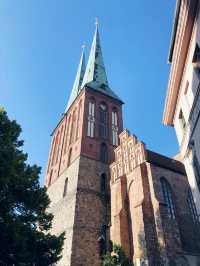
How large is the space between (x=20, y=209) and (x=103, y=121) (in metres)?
18.8

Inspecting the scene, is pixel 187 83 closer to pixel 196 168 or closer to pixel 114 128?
pixel 196 168

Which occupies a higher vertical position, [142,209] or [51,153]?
[51,153]

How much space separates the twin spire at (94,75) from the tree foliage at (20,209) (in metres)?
20.1

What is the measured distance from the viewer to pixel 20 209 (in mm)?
11141

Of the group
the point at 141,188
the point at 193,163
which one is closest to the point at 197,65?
the point at 193,163

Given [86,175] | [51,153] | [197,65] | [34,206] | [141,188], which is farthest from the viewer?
[51,153]

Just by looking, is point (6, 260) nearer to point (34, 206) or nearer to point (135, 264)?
point (34, 206)

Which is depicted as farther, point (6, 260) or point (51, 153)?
point (51, 153)

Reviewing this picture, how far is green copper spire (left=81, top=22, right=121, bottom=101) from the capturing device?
3212 centimetres

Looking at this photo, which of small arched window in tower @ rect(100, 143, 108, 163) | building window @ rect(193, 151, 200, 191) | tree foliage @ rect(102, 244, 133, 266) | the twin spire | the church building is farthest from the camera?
the twin spire

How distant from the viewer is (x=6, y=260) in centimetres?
972

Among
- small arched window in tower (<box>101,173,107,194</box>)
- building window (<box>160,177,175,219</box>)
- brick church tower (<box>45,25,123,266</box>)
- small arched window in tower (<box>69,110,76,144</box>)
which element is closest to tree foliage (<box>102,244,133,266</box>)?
brick church tower (<box>45,25,123,266</box>)

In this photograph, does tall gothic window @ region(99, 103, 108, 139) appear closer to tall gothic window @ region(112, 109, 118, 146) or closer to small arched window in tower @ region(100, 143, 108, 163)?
tall gothic window @ region(112, 109, 118, 146)

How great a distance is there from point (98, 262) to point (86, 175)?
6.85 meters
